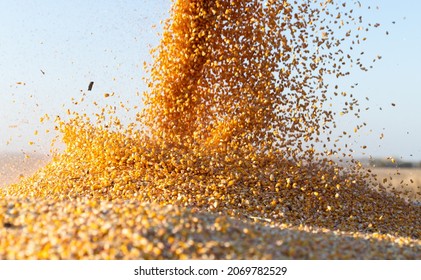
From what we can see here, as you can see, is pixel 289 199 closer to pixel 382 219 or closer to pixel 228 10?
pixel 382 219

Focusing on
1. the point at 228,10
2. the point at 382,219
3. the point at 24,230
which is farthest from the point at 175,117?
the point at 24,230

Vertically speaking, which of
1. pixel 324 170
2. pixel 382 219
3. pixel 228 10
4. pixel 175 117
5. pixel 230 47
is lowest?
pixel 382 219

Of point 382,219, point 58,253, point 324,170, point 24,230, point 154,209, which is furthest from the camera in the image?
point 324,170

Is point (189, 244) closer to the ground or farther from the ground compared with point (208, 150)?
closer to the ground

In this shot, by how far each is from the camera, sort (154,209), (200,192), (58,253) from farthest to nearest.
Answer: (200,192), (154,209), (58,253)

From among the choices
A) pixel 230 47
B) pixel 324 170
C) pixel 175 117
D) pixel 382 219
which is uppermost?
pixel 230 47

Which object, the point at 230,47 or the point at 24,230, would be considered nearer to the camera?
the point at 24,230
